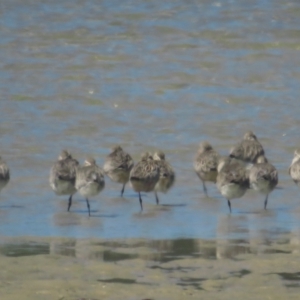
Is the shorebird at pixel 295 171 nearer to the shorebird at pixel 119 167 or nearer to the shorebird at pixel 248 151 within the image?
the shorebird at pixel 248 151

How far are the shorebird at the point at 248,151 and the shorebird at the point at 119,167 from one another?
1920mm

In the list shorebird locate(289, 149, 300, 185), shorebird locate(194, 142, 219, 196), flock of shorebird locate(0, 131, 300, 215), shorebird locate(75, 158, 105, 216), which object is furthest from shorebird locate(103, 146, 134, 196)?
shorebird locate(289, 149, 300, 185)

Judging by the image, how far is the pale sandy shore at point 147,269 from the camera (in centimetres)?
1041

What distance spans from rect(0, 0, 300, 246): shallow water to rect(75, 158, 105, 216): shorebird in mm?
242

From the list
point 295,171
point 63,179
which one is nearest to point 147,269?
point 63,179

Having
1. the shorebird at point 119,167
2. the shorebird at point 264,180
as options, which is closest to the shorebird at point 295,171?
the shorebird at point 264,180

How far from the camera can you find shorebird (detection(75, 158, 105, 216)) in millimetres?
14758

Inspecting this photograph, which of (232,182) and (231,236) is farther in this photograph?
(232,182)

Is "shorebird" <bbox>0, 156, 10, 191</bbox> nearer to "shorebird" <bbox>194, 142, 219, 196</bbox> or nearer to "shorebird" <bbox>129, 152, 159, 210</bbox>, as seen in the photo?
"shorebird" <bbox>129, 152, 159, 210</bbox>

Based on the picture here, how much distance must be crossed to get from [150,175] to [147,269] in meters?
4.16

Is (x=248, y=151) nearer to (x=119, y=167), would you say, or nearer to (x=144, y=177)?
(x=119, y=167)

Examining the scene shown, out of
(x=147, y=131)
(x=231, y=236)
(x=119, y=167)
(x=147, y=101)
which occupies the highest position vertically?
(x=147, y=101)

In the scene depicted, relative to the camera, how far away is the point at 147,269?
1135 cm

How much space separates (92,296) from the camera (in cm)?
1027
